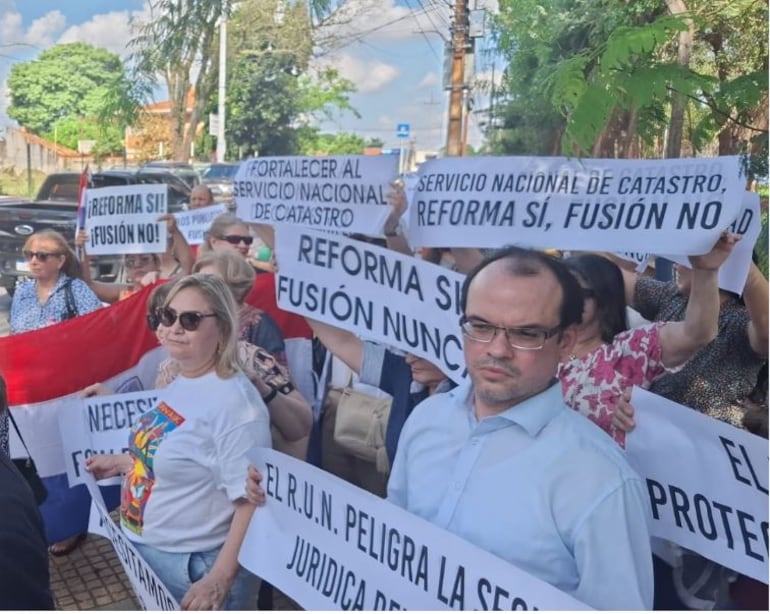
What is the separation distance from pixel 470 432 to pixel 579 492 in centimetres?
28

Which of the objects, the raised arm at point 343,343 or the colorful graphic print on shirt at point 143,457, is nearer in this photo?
the colorful graphic print on shirt at point 143,457

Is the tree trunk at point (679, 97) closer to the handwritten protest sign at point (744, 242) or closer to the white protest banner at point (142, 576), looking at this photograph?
the handwritten protest sign at point (744, 242)

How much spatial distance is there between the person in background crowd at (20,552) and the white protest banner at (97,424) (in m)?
1.18

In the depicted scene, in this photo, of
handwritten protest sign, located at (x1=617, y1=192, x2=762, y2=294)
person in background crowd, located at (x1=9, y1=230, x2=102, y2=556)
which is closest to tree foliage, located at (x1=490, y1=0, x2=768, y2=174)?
handwritten protest sign, located at (x1=617, y1=192, x2=762, y2=294)

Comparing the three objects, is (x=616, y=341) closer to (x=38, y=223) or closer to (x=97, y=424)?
(x=97, y=424)

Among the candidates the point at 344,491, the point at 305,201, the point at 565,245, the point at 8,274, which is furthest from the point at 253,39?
the point at 8,274

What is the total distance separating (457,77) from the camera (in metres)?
3.01

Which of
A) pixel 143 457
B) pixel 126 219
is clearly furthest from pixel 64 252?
pixel 143 457

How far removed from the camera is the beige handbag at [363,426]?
2816mm

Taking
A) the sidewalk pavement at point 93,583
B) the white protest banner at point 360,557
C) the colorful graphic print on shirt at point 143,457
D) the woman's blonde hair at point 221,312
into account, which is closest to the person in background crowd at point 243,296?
the woman's blonde hair at point 221,312

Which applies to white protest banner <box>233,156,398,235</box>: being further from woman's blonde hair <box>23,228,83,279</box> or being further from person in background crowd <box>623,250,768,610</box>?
person in background crowd <box>623,250,768,610</box>

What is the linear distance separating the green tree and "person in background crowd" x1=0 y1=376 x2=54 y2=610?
2.61 metres

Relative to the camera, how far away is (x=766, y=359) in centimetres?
207

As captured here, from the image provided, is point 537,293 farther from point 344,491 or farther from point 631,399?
point 344,491
